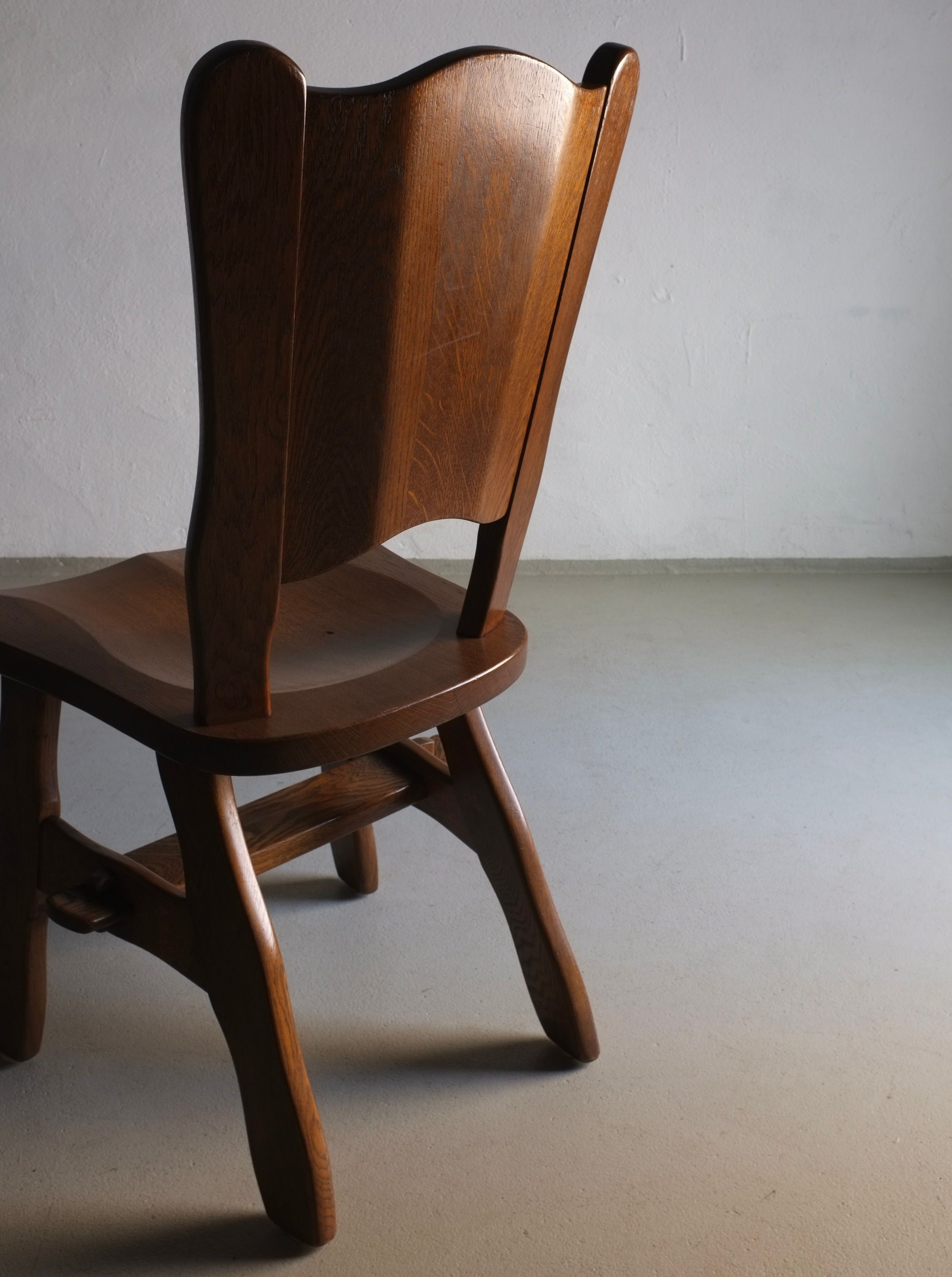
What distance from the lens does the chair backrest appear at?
652mm

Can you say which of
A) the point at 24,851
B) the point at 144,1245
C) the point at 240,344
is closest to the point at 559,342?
the point at 240,344

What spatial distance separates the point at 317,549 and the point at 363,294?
18 cm

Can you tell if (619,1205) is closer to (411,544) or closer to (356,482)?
(356,482)

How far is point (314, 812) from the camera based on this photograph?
3.93 ft

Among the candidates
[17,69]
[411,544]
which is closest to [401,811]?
[411,544]

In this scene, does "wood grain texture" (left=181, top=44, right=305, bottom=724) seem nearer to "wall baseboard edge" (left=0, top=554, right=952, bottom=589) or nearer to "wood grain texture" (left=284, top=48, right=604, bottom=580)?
"wood grain texture" (left=284, top=48, right=604, bottom=580)

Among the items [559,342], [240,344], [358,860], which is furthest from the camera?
[358,860]

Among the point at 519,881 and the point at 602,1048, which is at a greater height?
the point at 519,881

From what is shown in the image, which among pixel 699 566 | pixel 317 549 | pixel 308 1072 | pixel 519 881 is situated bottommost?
pixel 699 566

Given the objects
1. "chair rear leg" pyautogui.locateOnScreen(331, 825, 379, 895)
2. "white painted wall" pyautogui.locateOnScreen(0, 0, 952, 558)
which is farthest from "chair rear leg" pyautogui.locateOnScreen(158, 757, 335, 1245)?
"white painted wall" pyautogui.locateOnScreen(0, 0, 952, 558)

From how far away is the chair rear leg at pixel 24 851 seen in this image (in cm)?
109

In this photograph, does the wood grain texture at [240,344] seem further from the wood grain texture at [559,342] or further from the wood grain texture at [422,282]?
the wood grain texture at [559,342]

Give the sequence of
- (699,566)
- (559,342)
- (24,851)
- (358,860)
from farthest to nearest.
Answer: (699,566) < (358,860) < (24,851) < (559,342)

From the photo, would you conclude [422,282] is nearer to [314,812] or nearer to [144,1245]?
[314,812]
